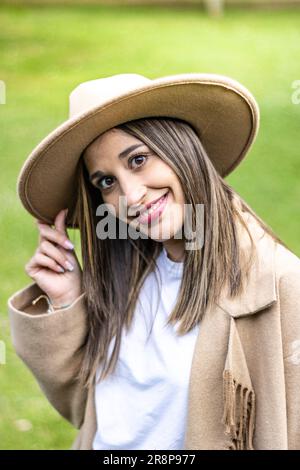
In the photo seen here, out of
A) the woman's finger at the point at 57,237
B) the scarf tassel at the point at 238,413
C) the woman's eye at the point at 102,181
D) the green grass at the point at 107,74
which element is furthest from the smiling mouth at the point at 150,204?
the green grass at the point at 107,74

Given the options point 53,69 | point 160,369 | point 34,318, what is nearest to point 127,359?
point 160,369

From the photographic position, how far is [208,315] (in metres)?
2.26

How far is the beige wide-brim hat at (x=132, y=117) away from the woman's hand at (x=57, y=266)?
7cm

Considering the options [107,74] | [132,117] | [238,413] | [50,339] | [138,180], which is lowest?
[238,413]

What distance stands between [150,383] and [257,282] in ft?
1.46

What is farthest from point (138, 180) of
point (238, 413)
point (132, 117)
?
point (238, 413)

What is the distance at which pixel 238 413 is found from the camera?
7.22 feet

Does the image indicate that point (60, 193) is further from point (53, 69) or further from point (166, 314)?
point (53, 69)

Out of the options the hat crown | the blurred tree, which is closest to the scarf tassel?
the hat crown

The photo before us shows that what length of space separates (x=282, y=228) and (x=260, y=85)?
282 centimetres

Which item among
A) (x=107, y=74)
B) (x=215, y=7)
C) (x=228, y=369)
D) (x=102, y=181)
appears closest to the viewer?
(x=228, y=369)

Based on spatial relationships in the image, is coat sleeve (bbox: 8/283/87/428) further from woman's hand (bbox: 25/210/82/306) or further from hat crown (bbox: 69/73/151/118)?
hat crown (bbox: 69/73/151/118)

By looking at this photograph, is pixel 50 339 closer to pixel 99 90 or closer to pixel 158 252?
pixel 158 252

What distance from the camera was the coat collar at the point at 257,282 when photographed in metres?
2.15
